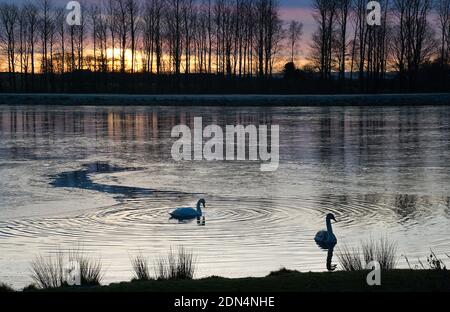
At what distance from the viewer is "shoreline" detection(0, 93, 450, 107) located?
5475 cm

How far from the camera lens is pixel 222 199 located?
16203mm

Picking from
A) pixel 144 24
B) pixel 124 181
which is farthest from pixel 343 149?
pixel 144 24

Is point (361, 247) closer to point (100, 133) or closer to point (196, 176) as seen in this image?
point (196, 176)

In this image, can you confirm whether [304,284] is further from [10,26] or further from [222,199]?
[10,26]

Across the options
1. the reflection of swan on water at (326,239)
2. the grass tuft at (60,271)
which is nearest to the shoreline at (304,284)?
the grass tuft at (60,271)

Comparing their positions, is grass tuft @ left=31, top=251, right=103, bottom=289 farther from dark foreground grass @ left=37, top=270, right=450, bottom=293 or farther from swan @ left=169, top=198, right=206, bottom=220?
swan @ left=169, top=198, right=206, bottom=220

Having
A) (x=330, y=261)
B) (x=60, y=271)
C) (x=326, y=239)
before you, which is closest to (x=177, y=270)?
(x=60, y=271)

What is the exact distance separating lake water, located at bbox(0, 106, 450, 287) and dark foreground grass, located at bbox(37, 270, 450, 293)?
69.7 inches

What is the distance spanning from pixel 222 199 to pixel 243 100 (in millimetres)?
40558

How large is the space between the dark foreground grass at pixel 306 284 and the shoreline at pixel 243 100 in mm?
45673

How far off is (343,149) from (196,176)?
23.5 feet

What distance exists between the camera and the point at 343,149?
83.0 feet

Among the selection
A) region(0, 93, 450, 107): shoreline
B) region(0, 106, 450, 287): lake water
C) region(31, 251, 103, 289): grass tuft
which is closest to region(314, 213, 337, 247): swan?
region(0, 106, 450, 287): lake water

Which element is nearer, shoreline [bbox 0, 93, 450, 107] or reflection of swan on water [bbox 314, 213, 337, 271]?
reflection of swan on water [bbox 314, 213, 337, 271]
